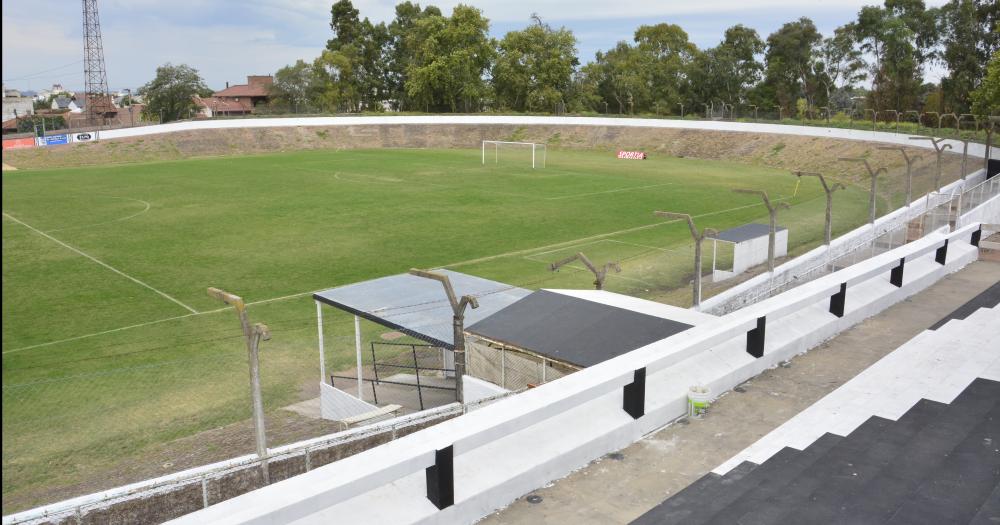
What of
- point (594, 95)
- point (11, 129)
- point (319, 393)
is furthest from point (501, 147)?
point (319, 393)

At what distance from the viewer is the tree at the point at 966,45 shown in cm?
8712

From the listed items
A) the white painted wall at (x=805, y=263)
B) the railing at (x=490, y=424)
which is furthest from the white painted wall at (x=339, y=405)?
the white painted wall at (x=805, y=263)

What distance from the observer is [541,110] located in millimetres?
112375

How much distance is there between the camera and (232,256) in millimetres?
35125

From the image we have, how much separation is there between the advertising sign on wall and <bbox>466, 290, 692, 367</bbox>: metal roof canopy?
75225 millimetres

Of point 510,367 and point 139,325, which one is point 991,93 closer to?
point 510,367

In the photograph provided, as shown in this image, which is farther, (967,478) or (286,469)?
(286,469)

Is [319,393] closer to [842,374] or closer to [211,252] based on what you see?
[842,374]

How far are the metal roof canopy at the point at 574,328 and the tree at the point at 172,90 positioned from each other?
121 m

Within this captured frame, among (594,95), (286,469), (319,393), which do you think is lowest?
(319,393)

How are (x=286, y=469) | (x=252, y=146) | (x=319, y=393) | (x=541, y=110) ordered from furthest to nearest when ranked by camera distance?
(x=541, y=110)
(x=252, y=146)
(x=319, y=393)
(x=286, y=469)

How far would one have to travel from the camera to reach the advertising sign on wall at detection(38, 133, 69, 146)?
76.2m

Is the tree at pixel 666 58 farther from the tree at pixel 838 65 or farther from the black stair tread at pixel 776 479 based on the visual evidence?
the black stair tread at pixel 776 479

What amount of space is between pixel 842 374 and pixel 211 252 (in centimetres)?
3147
